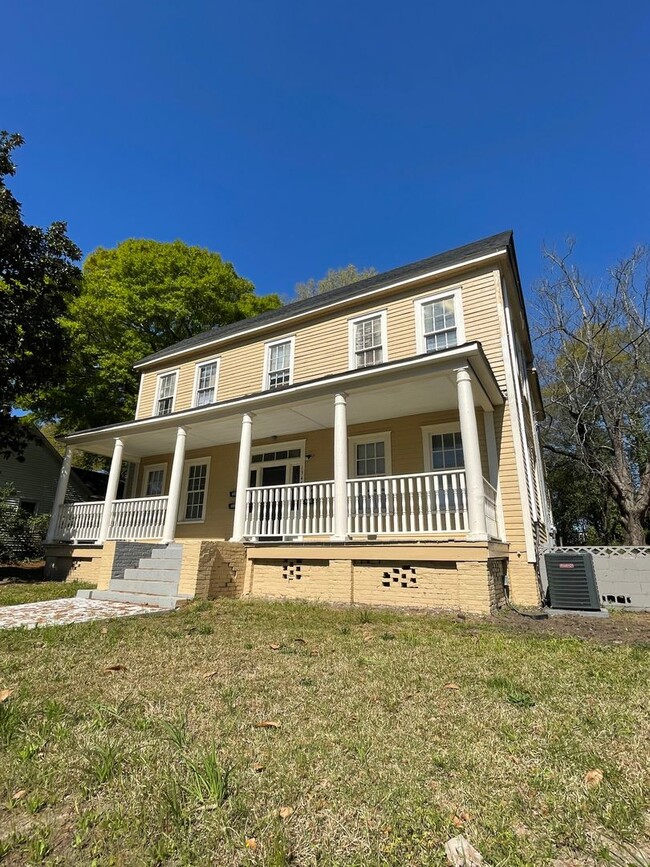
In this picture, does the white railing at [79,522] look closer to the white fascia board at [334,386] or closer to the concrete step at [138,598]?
the white fascia board at [334,386]

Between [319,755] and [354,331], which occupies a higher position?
[354,331]

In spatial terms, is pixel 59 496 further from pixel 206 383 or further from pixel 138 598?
pixel 138 598

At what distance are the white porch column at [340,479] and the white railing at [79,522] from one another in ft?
24.3

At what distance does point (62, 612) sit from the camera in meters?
6.52

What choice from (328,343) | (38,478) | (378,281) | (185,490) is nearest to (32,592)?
(185,490)

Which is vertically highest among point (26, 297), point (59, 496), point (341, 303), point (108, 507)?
point (26, 297)

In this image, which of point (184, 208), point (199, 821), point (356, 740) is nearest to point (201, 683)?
point (356, 740)

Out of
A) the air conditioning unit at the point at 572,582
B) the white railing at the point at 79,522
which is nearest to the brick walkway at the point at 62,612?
the white railing at the point at 79,522

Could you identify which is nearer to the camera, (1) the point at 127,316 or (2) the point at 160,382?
(2) the point at 160,382

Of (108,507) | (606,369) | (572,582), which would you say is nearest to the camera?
(572,582)

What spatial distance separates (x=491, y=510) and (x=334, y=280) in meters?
24.6

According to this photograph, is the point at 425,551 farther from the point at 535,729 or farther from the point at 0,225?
the point at 0,225

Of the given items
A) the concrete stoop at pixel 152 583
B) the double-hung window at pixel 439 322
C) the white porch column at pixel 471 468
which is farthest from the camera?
the double-hung window at pixel 439 322

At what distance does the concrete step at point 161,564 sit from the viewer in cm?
786
